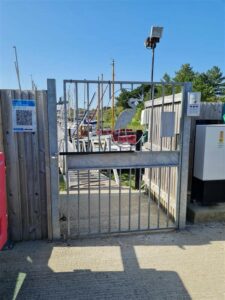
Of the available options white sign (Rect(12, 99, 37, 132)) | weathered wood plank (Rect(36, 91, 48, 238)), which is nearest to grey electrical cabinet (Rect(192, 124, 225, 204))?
weathered wood plank (Rect(36, 91, 48, 238))

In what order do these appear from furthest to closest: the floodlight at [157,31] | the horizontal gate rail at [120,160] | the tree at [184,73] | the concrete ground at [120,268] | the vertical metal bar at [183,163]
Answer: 1. the tree at [184,73]
2. the floodlight at [157,31]
3. the vertical metal bar at [183,163]
4. the horizontal gate rail at [120,160]
5. the concrete ground at [120,268]

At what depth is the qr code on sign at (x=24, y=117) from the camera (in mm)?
2621

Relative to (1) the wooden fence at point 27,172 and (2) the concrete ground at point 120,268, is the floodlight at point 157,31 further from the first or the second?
(2) the concrete ground at point 120,268

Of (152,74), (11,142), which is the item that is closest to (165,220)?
(11,142)

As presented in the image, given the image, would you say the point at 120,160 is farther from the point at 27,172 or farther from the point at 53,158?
the point at 27,172

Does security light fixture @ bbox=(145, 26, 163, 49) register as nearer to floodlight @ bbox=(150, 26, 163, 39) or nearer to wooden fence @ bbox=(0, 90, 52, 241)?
floodlight @ bbox=(150, 26, 163, 39)

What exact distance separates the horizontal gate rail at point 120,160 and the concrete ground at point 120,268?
2.92ft

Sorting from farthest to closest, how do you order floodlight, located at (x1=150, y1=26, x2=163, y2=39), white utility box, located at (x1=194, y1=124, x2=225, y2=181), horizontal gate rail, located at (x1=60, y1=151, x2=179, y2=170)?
floodlight, located at (x1=150, y1=26, x2=163, y2=39) < white utility box, located at (x1=194, y1=124, x2=225, y2=181) < horizontal gate rail, located at (x1=60, y1=151, x2=179, y2=170)

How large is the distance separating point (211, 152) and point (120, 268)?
1.89 metres

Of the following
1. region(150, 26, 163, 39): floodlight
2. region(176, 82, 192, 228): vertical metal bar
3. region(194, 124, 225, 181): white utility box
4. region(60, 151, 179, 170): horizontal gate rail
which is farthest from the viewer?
region(150, 26, 163, 39): floodlight

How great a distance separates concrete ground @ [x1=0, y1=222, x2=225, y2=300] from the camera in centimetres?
206

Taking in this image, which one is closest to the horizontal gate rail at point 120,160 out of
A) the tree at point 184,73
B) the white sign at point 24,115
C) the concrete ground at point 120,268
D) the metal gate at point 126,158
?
the metal gate at point 126,158

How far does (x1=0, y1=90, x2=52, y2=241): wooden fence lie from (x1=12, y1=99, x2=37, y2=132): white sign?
0.14ft

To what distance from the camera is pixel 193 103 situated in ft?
9.53
